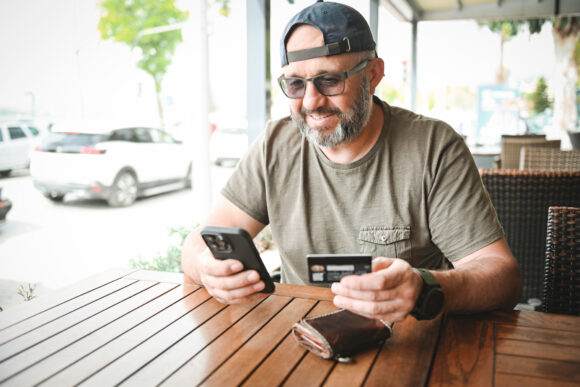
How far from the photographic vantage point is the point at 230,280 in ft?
3.85

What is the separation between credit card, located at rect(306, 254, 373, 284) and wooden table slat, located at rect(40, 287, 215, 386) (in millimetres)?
374

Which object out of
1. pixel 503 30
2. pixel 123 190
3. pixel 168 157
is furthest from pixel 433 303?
pixel 503 30

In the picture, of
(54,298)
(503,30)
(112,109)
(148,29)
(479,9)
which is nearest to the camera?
(54,298)

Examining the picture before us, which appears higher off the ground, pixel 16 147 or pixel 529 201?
pixel 16 147

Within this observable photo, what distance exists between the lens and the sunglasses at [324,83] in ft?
4.99

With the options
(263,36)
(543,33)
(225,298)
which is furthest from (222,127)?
(225,298)

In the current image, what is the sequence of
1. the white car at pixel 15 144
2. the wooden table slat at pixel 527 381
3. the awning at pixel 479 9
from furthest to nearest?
the awning at pixel 479 9 → the white car at pixel 15 144 → the wooden table slat at pixel 527 381

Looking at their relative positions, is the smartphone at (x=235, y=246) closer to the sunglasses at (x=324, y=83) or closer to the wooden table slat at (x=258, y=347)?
the wooden table slat at (x=258, y=347)

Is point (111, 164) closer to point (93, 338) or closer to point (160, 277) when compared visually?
point (160, 277)

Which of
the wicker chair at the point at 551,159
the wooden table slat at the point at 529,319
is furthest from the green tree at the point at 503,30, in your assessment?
the wooden table slat at the point at 529,319

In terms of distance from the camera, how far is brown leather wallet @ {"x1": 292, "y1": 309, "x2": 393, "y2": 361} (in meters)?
0.94

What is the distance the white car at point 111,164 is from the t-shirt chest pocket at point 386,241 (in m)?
2.17

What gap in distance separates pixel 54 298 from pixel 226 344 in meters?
0.61

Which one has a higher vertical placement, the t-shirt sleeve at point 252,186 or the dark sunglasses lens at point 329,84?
the dark sunglasses lens at point 329,84
